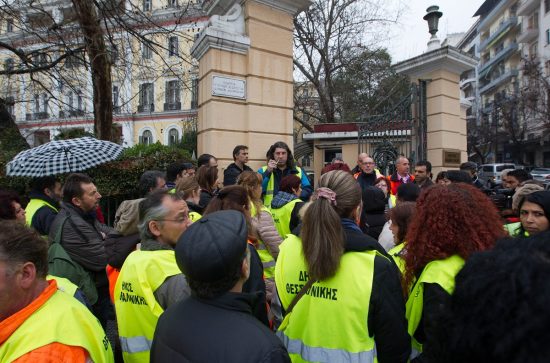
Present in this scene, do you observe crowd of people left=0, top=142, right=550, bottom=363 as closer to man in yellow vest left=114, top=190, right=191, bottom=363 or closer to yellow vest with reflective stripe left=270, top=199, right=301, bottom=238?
man in yellow vest left=114, top=190, right=191, bottom=363

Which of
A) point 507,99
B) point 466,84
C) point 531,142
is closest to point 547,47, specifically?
point 507,99

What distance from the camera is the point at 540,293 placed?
0.81 meters

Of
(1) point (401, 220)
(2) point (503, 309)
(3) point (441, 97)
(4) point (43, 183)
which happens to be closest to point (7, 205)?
(4) point (43, 183)

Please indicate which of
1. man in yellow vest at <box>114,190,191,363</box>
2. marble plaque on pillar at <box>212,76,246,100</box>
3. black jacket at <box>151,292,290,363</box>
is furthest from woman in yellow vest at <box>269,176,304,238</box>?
marble plaque on pillar at <box>212,76,246,100</box>

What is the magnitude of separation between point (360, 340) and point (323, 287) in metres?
0.33

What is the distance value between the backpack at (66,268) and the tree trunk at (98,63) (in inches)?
253

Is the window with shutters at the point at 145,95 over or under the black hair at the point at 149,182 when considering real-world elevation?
over

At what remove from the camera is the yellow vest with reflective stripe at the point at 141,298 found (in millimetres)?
2398

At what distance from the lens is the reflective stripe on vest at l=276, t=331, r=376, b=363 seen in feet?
6.97

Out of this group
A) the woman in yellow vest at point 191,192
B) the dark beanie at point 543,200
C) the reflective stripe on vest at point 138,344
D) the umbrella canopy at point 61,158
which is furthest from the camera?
the umbrella canopy at point 61,158

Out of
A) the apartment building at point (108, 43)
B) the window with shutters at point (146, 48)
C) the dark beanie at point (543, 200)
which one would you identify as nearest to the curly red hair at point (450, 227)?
the dark beanie at point (543, 200)

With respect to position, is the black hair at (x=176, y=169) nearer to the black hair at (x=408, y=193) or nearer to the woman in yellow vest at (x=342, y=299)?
the black hair at (x=408, y=193)

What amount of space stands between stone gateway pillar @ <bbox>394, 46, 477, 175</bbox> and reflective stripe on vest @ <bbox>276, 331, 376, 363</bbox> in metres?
8.17

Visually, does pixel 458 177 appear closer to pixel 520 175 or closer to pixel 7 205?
pixel 520 175
